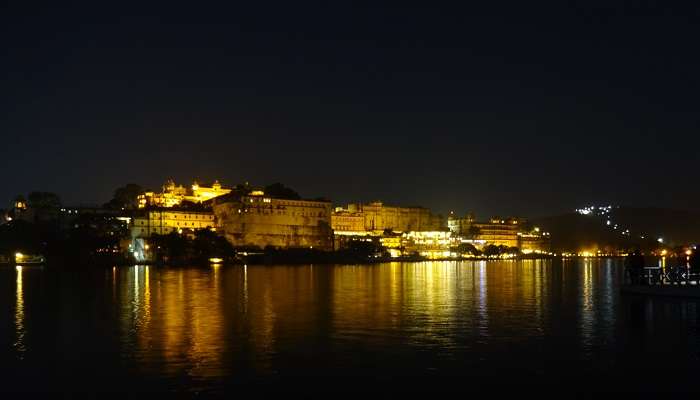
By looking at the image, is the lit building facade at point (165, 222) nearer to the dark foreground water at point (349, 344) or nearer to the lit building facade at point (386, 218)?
the lit building facade at point (386, 218)

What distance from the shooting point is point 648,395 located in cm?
1162

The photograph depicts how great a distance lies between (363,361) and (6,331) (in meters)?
10.7

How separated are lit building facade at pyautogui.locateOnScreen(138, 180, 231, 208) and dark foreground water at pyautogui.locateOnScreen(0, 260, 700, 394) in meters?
100

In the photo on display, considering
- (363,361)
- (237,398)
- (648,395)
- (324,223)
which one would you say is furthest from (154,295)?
(324,223)

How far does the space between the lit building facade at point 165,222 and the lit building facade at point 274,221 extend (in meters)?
4.39

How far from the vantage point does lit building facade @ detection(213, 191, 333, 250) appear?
119m

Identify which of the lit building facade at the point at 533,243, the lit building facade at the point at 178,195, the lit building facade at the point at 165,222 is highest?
the lit building facade at the point at 178,195

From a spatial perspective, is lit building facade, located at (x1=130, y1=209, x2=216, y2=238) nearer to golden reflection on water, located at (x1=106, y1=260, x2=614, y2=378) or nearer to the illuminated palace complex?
the illuminated palace complex

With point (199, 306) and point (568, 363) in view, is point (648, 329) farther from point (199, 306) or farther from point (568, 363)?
point (199, 306)

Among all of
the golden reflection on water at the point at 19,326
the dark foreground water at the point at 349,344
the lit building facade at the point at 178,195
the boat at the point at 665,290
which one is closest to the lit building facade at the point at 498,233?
the lit building facade at the point at 178,195

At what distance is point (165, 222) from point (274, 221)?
21.0 metres

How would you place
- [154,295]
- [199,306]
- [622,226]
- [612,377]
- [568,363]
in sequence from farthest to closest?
[622,226] < [154,295] < [199,306] < [568,363] < [612,377]

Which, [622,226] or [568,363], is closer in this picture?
[568,363]

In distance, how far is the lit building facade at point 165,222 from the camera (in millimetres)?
106188
